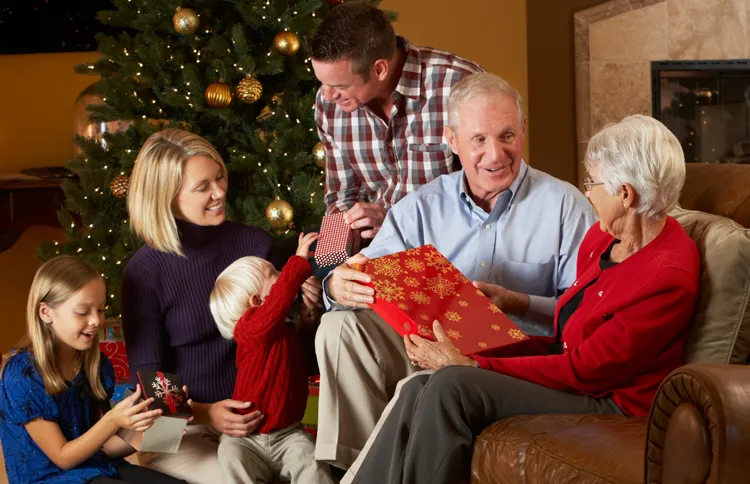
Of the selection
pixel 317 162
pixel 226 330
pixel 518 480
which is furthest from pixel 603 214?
pixel 317 162

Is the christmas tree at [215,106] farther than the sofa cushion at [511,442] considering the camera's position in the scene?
Yes

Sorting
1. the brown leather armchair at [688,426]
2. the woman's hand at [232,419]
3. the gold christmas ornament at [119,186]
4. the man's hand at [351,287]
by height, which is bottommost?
the woman's hand at [232,419]

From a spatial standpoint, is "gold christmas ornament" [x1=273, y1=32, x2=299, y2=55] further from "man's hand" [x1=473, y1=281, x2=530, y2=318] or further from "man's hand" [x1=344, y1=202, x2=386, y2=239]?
"man's hand" [x1=473, y1=281, x2=530, y2=318]

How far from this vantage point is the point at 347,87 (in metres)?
2.93

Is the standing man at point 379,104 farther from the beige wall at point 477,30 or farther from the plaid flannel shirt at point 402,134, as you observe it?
the beige wall at point 477,30

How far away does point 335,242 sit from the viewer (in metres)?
2.83

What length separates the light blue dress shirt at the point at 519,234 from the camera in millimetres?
2506

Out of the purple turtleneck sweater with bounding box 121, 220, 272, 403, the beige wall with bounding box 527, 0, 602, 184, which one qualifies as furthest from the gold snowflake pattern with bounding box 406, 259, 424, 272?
the beige wall with bounding box 527, 0, 602, 184

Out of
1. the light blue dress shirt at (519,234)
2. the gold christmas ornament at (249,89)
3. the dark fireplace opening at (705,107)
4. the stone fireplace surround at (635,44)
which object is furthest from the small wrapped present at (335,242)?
the dark fireplace opening at (705,107)

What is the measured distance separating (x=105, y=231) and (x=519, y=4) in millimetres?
2961

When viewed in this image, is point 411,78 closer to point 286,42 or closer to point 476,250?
point 476,250

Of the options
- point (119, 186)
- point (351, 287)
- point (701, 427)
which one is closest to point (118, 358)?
point (119, 186)

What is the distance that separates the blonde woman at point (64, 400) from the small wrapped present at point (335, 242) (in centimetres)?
66

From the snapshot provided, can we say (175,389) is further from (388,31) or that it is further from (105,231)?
(105,231)
